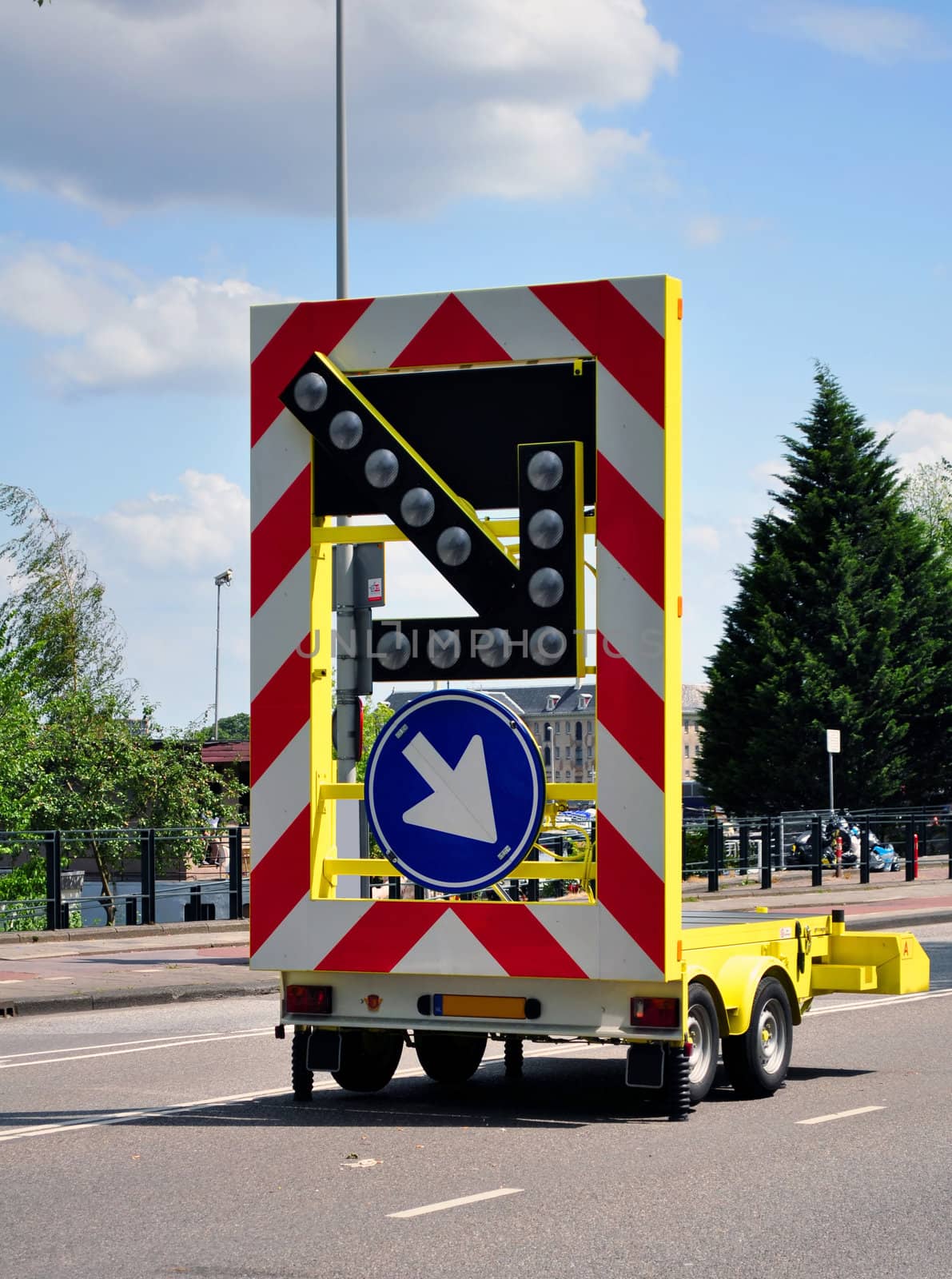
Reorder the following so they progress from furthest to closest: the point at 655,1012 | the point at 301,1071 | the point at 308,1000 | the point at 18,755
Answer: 1. the point at 18,755
2. the point at 301,1071
3. the point at 308,1000
4. the point at 655,1012

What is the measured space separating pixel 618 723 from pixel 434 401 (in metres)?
1.77

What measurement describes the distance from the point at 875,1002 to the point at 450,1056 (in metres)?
6.25

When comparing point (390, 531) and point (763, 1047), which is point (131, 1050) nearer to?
point (763, 1047)

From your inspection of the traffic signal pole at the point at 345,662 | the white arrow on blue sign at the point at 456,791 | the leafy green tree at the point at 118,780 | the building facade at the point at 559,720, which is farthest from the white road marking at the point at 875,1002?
the leafy green tree at the point at 118,780

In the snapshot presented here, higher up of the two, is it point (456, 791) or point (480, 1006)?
point (456, 791)

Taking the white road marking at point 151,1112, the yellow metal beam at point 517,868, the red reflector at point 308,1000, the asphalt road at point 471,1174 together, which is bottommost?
the white road marking at point 151,1112

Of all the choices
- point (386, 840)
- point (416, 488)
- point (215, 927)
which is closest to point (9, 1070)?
point (386, 840)

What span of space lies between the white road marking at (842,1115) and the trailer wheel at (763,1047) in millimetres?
452

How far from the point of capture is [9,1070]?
10414mm

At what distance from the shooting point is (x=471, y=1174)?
22.3 ft

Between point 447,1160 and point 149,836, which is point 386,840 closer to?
point 447,1160

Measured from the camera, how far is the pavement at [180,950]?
15.1 m

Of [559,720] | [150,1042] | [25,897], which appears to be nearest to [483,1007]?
[559,720]

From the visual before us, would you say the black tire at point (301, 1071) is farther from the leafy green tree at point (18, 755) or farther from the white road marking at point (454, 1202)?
the leafy green tree at point (18, 755)
